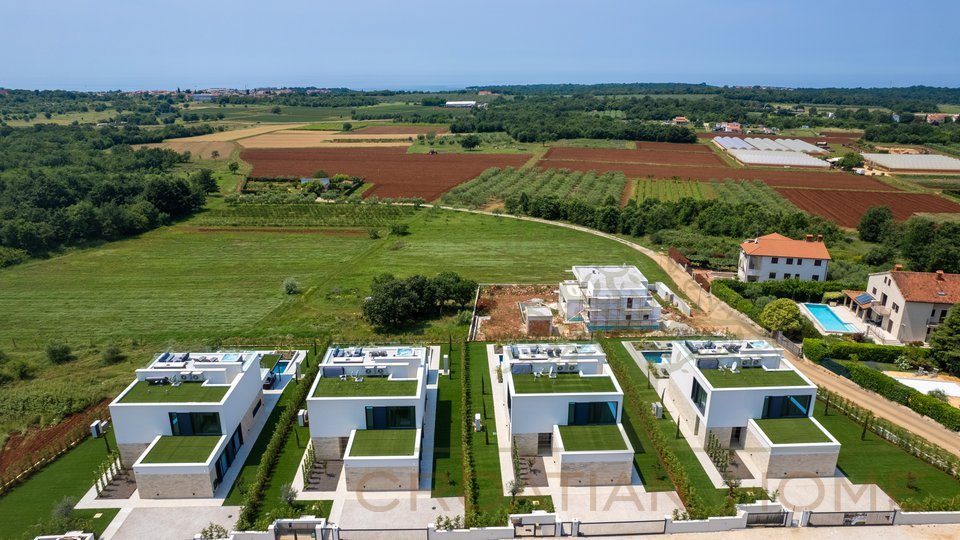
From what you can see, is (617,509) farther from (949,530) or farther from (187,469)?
(187,469)

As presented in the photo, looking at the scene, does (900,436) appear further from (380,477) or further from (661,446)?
(380,477)

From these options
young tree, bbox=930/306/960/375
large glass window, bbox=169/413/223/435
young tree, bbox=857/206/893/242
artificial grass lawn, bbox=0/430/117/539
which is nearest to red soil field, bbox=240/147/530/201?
young tree, bbox=857/206/893/242

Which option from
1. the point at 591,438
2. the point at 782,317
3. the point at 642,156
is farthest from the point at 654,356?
the point at 642,156

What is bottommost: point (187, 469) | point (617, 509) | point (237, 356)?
point (617, 509)

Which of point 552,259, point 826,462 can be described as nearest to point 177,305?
point 552,259

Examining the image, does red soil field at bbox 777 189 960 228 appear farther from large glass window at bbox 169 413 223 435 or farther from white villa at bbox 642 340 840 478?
large glass window at bbox 169 413 223 435

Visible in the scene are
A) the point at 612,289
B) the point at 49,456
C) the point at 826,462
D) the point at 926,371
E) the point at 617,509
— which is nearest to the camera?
the point at 617,509
